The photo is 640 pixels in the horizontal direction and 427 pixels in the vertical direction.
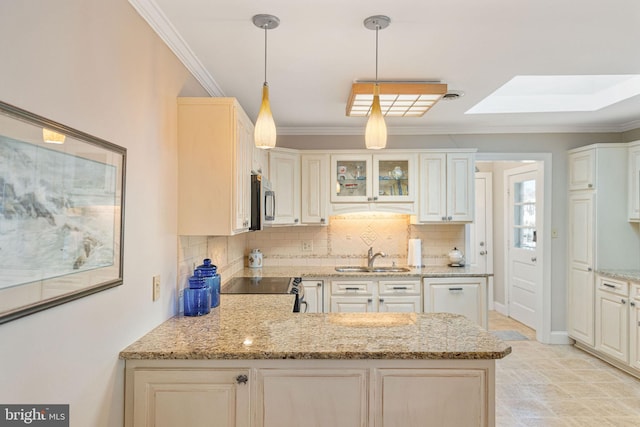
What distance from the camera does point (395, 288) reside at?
4.00 metres

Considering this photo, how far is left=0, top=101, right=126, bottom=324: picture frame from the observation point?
1.02 metres

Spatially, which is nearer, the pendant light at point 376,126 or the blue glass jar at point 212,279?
the pendant light at point 376,126

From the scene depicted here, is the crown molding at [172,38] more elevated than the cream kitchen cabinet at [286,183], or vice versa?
the crown molding at [172,38]

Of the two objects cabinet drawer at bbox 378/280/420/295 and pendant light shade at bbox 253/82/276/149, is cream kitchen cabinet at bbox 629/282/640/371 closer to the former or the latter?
cabinet drawer at bbox 378/280/420/295

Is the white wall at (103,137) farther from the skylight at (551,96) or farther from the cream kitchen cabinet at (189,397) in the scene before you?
the skylight at (551,96)

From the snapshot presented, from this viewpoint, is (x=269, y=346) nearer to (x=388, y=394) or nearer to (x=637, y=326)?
(x=388, y=394)

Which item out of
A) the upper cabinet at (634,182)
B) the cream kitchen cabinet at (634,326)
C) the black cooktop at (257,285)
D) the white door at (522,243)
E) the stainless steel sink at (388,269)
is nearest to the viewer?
the black cooktop at (257,285)

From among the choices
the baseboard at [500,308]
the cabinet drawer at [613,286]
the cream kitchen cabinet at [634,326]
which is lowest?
the baseboard at [500,308]

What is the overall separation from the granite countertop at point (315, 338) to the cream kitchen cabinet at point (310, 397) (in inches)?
4.1

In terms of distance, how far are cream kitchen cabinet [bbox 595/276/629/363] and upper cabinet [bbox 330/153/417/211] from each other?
6.85ft

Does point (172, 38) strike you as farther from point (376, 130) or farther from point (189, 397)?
point (189, 397)

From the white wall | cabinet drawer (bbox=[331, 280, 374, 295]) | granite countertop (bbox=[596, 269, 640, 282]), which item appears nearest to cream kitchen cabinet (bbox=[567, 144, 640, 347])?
granite countertop (bbox=[596, 269, 640, 282])

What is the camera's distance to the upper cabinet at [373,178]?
4.29 meters

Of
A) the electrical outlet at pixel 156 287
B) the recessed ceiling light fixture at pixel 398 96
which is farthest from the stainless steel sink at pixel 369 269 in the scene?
the electrical outlet at pixel 156 287
